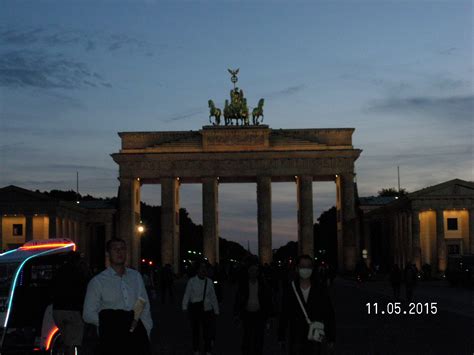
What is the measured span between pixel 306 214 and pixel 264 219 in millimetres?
4258

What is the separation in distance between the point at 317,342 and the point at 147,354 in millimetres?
3050

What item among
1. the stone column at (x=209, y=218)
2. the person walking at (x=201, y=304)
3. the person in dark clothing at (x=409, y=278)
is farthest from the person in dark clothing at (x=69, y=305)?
the stone column at (x=209, y=218)

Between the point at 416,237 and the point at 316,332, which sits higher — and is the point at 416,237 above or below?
above

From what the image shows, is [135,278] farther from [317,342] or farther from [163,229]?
[163,229]

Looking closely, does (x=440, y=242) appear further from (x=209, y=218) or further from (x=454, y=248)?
(x=209, y=218)

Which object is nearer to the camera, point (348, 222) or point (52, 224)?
point (52, 224)

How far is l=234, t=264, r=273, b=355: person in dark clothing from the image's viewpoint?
16.8m

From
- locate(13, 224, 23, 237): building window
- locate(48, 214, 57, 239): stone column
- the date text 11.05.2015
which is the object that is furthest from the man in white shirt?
locate(13, 224, 23, 237): building window

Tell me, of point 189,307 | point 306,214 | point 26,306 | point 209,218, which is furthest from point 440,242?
point 26,306

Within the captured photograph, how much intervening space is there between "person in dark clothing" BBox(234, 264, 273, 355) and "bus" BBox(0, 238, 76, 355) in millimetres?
3136

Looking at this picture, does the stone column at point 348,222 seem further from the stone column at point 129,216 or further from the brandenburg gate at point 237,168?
the stone column at point 129,216

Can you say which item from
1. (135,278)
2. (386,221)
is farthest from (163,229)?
(135,278)

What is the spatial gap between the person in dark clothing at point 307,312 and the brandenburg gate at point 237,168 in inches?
3271

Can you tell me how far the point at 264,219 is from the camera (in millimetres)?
96438
